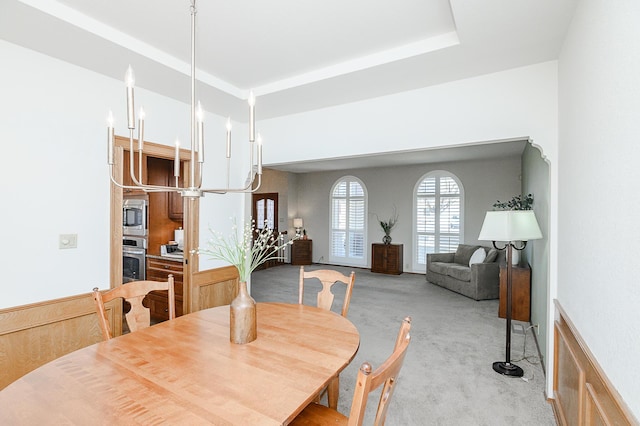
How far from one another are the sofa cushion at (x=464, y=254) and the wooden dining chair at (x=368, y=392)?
545 centimetres

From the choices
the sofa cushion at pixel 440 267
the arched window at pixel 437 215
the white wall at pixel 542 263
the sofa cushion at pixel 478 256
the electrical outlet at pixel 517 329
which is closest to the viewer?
the white wall at pixel 542 263

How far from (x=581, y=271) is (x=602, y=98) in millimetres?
860

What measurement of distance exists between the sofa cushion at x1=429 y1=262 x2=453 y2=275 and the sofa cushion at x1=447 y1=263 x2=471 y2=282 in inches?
4.3

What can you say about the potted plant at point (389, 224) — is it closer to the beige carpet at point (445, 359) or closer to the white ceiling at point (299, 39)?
the beige carpet at point (445, 359)

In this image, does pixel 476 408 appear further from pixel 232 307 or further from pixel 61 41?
pixel 61 41

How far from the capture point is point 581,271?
5.44 feet

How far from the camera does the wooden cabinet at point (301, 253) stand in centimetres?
873

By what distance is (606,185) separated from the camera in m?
1.27

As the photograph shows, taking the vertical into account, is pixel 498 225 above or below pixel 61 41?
below

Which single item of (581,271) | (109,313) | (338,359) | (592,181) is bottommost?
(109,313)

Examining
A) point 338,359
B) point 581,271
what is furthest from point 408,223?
point 338,359

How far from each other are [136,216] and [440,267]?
5210 mm

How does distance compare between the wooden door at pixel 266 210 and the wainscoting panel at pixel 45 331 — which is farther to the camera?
the wooden door at pixel 266 210

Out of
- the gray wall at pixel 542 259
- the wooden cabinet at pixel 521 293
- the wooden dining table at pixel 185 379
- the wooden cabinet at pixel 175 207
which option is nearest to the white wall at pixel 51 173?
the wooden dining table at pixel 185 379
